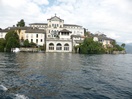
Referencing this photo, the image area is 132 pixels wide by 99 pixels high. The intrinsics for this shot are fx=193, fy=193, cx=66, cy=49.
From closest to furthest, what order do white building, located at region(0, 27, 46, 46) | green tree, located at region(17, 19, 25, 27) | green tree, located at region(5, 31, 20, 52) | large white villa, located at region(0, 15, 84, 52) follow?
1. green tree, located at region(5, 31, 20, 52)
2. large white villa, located at region(0, 15, 84, 52)
3. white building, located at region(0, 27, 46, 46)
4. green tree, located at region(17, 19, 25, 27)

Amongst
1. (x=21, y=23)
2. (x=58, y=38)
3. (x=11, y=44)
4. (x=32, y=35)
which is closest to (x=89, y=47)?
(x=58, y=38)

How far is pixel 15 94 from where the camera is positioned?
14797 mm

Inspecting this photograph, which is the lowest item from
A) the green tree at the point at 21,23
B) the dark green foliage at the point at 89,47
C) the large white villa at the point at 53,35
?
the dark green foliage at the point at 89,47

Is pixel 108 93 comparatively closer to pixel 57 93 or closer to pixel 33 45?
pixel 57 93

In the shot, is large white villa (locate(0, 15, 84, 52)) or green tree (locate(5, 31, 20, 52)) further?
large white villa (locate(0, 15, 84, 52))

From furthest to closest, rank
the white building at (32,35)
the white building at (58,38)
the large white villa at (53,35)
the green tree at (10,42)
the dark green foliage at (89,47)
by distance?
the white building at (32,35) → the large white villa at (53,35) → the white building at (58,38) → the dark green foliage at (89,47) → the green tree at (10,42)

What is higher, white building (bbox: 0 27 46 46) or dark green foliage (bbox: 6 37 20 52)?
white building (bbox: 0 27 46 46)

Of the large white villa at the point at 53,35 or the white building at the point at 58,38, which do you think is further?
the large white villa at the point at 53,35

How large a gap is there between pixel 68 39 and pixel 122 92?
314ft

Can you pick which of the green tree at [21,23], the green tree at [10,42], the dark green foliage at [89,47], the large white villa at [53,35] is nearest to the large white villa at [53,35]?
the large white villa at [53,35]

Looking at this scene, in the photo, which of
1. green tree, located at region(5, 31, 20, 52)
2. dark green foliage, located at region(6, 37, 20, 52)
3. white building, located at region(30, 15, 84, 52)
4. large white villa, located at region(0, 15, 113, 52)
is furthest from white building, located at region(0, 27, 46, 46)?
dark green foliage, located at region(6, 37, 20, 52)

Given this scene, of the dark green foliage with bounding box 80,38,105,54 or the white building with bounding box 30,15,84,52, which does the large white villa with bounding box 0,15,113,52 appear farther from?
the dark green foliage with bounding box 80,38,105,54

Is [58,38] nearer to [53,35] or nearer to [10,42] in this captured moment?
[53,35]

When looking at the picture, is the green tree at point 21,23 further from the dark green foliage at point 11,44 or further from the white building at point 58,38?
the dark green foliage at point 11,44
